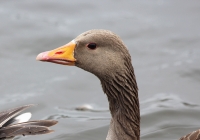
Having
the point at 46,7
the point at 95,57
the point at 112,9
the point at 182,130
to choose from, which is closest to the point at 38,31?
the point at 46,7

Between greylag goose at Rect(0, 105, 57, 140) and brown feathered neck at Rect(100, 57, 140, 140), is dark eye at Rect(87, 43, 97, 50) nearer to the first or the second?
brown feathered neck at Rect(100, 57, 140, 140)

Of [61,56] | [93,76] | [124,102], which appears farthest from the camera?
[93,76]

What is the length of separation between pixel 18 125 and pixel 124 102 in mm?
1366

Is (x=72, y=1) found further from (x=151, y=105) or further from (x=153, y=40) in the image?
(x=151, y=105)

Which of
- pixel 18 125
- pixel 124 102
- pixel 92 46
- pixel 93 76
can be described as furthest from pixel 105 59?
pixel 93 76

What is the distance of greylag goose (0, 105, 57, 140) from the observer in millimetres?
6848

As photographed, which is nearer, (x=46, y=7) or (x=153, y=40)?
(x=153, y=40)

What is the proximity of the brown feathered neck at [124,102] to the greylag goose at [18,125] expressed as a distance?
31.1 inches

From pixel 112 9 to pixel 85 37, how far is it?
6943 millimetres

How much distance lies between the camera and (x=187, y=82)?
34.2 ft

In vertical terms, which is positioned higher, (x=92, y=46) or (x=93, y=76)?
(x=93, y=76)

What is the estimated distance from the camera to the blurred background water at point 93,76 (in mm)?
9383

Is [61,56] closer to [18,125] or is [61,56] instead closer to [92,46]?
[92,46]

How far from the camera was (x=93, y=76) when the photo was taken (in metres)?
10.7
